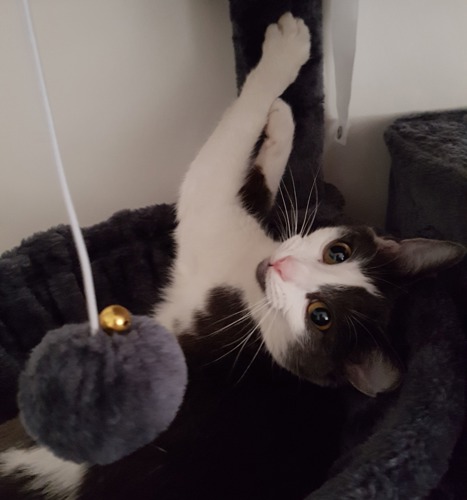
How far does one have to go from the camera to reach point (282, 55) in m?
1.08

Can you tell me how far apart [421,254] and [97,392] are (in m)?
0.69

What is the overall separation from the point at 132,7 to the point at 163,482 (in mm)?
923

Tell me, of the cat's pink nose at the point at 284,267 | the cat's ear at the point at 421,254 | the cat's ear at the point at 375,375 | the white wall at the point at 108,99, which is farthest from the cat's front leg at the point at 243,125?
the cat's ear at the point at 375,375

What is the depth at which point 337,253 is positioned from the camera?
3.51 ft

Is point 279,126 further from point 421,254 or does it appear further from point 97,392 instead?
point 97,392

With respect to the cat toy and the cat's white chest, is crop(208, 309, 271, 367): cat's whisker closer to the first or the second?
the cat's white chest

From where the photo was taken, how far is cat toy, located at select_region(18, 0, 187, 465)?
53 centimetres

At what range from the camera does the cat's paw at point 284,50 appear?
3.51 ft

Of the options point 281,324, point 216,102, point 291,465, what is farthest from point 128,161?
point 291,465

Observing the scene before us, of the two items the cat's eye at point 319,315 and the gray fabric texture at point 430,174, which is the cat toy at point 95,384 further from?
the gray fabric texture at point 430,174

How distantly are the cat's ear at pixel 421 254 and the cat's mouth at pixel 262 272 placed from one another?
0.24 m

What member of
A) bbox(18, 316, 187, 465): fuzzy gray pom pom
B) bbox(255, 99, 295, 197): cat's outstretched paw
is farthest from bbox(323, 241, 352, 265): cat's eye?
bbox(18, 316, 187, 465): fuzzy gray pom pom

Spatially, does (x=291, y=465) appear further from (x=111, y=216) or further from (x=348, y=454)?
(x=111, y=216)

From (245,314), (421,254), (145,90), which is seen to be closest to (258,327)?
(245,314)
